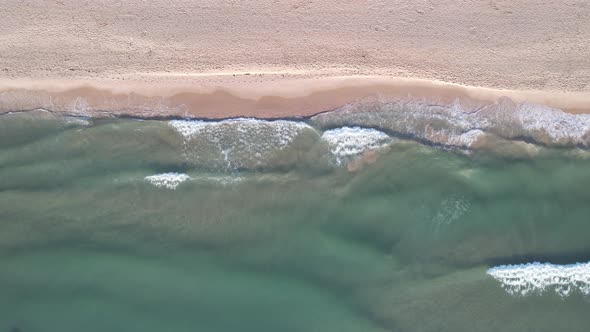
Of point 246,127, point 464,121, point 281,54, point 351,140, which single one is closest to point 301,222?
point 351,140

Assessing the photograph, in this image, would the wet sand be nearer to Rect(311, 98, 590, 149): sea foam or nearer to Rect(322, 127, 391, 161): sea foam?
Rect(311, 98, 590, 149): sea foam

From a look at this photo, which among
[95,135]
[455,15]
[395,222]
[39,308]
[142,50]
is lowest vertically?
[39,308]

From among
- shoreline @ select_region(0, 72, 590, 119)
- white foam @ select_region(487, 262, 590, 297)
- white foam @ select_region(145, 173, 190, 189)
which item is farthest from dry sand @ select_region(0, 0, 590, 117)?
white foam @ select_region(487, 262, 590, 297)

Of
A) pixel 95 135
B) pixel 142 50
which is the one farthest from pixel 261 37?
pixel 95 135

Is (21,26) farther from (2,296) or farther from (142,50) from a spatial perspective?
(2,296)

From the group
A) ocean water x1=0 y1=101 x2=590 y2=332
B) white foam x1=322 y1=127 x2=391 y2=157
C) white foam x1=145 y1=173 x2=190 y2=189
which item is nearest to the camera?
ocean water x1=0 y1=101 x2=590 y2=332

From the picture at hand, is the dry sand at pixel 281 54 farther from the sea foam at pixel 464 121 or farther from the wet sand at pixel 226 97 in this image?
the sea foam at pixel 464 121

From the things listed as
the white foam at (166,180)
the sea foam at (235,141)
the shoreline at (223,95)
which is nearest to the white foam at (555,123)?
the shoreline at (223,95)
